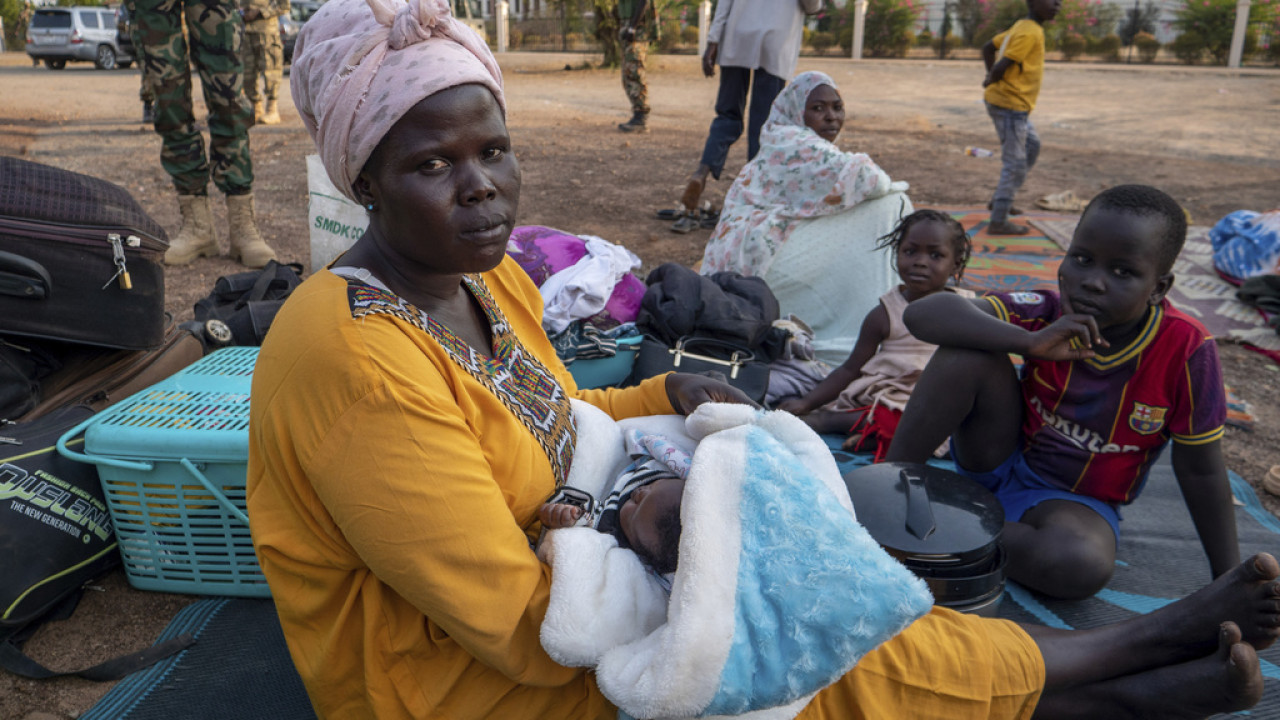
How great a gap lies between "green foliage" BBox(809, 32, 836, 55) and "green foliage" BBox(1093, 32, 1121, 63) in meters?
7.06

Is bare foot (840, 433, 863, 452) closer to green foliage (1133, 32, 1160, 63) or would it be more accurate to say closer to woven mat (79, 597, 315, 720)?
woven mat (79, 597, 315, 720)

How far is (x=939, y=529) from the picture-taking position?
1.82m

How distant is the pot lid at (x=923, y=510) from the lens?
1.79 m

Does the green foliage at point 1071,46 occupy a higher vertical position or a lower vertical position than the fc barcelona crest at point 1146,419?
higher

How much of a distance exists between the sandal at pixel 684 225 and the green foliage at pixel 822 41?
20522 millimetres

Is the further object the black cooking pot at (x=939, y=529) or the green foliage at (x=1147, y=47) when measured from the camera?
the green foliage at (x=1147, y=47)

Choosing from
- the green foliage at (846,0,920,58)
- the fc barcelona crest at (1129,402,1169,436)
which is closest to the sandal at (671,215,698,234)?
the fc barcelona crest at (1129,402,1169,436)

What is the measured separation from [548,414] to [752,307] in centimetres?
201

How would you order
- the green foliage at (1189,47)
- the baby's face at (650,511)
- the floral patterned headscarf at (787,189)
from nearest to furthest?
the baby's face at (650,511)
the floral patterned headscarf at (787,189)
the green foliage at (1189,47)

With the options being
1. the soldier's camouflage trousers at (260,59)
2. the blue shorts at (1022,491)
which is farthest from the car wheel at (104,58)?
the blue shorts at (1022,491)

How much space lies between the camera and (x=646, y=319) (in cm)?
350

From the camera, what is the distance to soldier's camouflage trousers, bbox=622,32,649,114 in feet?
32.9

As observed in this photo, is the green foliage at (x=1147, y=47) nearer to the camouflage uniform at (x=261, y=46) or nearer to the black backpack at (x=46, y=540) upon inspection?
the camouflage uniform at (x=261, y=46)

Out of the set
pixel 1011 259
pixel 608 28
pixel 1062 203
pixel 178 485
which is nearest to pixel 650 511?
pixel 178 485
